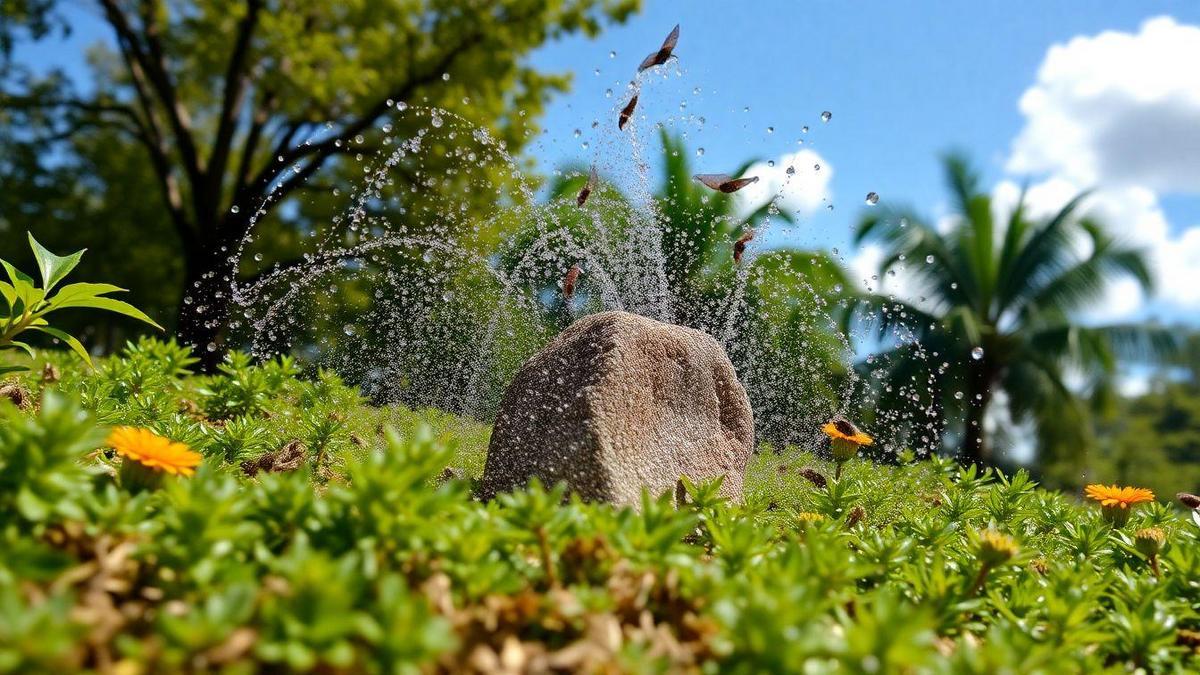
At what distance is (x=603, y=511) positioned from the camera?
6.36ft

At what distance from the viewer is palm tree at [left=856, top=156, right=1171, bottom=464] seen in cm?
1683

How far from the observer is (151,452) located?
6.94ft

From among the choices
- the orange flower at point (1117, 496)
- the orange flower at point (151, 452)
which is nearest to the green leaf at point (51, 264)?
the orange flower at point (151, 452)

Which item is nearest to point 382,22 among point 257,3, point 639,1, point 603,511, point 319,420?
point 257,3

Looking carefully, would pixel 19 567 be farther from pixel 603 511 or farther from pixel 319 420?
pixel 319 420

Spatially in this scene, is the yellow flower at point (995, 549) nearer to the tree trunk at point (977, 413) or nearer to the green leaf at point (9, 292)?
the green leaf at point (9, 292)

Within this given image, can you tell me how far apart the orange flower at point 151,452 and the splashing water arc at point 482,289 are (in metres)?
3.34

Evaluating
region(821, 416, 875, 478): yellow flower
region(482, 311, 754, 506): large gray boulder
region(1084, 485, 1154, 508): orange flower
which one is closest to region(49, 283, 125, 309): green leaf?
region(482, 311, 754, 506): large gray boulder

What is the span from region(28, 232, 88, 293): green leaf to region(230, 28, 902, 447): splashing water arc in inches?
108

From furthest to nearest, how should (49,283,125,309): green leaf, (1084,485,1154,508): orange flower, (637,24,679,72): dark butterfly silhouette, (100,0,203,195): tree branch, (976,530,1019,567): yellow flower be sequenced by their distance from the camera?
(100,0,203,195): tree branch → (637,24,679,72): dark butterfly silhouette → (1084,485,1154,508): orange flower → (49,283,125,309): green leaf → (976,530,1019,567): yellow flower

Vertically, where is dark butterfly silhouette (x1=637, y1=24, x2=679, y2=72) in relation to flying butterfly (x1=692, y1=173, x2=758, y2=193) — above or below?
above

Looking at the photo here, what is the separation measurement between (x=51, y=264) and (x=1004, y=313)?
718 inches

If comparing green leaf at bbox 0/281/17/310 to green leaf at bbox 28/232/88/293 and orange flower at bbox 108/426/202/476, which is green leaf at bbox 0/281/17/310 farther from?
orange flower at bbox 108/426/202/476

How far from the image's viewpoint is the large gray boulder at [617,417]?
11.3 feet
